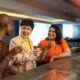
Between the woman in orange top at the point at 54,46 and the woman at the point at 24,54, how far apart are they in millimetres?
233

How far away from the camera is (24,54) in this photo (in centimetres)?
139

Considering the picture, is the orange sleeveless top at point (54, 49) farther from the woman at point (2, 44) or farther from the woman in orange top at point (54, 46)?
the woman at point (2, 44)

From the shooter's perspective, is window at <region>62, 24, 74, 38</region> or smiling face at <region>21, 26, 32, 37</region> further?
window at <region>62, 24, 74, 38</region>

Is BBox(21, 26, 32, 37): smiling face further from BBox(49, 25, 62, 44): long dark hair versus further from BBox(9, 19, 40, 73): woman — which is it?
BBox(49, 25, 62, 44): long dark hair

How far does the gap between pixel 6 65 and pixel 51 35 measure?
27.6 inches

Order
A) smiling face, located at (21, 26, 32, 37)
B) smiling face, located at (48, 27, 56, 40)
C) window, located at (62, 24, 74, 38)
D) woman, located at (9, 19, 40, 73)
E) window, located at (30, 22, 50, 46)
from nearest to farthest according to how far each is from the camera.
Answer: woman, located at (9, 19, 40, 73), smiling face, located at (21, 26, 32, 37), smiling face, located at (48, 27, 56, 40), window, located at (30, 22, 50, 46), window, located at (62, 24, 74, 38)

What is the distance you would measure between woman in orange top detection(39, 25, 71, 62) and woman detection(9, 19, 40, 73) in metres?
0.23

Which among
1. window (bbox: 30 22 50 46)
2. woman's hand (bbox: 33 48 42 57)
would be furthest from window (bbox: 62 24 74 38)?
woman's hand (bbox: 33 48 42 57)

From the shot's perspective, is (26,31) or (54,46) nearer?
(26,31)

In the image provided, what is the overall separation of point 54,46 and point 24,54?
514 mm

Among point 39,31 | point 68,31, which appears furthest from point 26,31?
point 68,31

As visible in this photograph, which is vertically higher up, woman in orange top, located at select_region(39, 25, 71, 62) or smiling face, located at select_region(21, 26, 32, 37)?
smiling face, located at select_region(21, 26, 32, 37)

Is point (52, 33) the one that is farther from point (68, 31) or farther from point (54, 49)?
point (68, 31)

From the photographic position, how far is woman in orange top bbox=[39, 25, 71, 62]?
5.97ft
